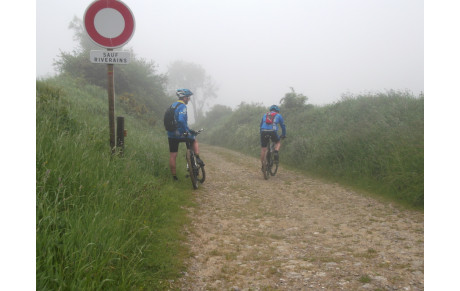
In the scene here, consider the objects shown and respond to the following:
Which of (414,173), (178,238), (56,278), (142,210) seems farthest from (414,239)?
(56,278)

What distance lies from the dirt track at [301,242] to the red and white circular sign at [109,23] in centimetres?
328

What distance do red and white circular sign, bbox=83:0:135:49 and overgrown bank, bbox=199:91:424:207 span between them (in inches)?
242

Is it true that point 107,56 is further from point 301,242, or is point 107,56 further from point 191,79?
point 191,79

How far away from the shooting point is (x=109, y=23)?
443cm

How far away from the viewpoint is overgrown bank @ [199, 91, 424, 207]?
19.6ft

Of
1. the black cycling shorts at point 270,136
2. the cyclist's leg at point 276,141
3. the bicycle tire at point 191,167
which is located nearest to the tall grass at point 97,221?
the bicycle tire at point 191,167

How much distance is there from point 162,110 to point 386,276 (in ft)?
58.1

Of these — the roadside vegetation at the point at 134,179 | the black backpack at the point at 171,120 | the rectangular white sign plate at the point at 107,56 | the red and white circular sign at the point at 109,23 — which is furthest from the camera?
the black backpack at the point at 171,120

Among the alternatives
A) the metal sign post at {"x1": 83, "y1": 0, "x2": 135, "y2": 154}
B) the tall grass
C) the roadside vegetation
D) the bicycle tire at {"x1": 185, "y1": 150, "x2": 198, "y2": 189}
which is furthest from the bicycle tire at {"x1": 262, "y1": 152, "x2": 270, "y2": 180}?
the metal sign post at {"x1": 83, "y1": 0, "x2": 135, "y2": 154}

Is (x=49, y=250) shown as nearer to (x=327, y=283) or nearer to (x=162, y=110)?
(x=327, y=283)

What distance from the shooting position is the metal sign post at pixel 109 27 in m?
4.36

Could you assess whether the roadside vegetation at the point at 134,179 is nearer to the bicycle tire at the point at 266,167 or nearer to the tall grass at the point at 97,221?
the tall grass at the point at 97,221

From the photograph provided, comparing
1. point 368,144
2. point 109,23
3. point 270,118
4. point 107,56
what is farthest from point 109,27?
point 368,144

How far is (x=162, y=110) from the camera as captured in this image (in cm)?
1892
